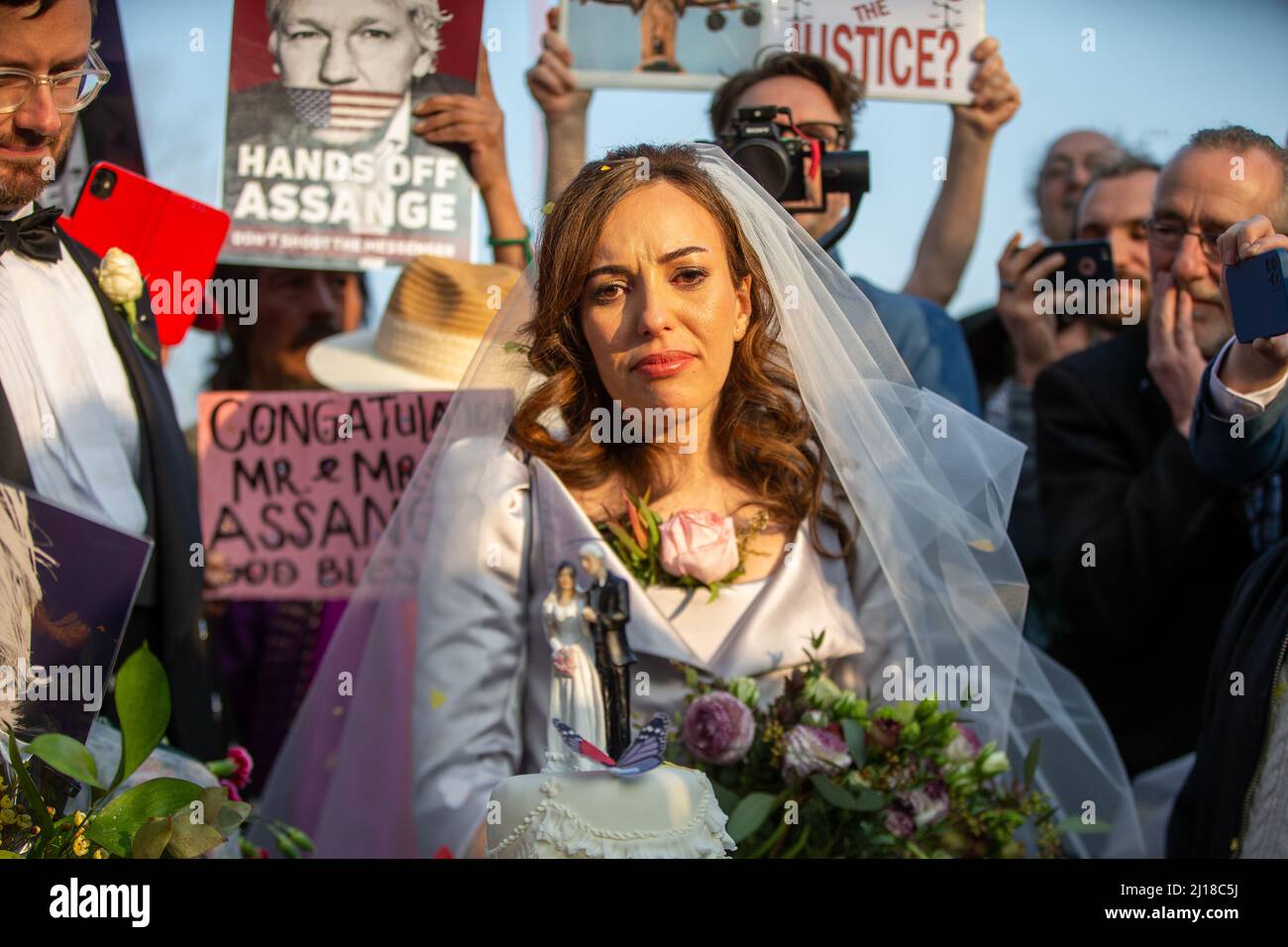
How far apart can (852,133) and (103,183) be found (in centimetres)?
196

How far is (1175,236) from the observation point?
3252 mm

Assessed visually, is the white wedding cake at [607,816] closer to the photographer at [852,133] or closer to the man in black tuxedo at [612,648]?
the man in black tuxedo at [612,648]

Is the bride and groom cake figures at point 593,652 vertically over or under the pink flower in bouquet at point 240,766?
over

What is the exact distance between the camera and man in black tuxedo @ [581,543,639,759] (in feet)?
8.34

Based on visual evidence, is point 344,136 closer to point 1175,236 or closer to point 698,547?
point 698,547

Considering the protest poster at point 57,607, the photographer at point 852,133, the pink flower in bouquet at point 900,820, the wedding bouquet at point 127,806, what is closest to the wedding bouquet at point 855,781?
the pink flower in bouquet at point 900,820

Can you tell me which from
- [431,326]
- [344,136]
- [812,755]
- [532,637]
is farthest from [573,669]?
[344,136]

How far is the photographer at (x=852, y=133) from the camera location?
3.47 meters

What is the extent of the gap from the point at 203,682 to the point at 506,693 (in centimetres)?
86

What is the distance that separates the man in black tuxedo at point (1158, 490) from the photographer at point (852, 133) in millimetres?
340
